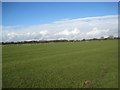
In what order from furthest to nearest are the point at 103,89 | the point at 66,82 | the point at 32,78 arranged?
1. the point at 32,78
2. the point at 66,82
3. the point at 103,89

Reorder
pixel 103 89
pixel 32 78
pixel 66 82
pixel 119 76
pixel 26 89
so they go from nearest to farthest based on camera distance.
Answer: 1. pixel 103 89
2. pixel 26 89
3. pixel 66 82
4. pixel 119 76
5. pixel 32 78

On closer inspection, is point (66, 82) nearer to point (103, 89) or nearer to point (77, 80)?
point (77, 80)

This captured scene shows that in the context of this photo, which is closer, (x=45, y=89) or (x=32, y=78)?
(x=45, y=89)

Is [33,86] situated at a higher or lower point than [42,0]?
lower

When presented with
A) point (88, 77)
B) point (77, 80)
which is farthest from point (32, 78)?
point (88, 77)

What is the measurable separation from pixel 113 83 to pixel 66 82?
325 cm

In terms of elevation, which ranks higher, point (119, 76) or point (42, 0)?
point (42, 0)

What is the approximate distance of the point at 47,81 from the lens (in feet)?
31.2

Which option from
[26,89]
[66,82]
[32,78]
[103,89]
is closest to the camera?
[103,89]

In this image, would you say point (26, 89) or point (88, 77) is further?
point (88, 77)

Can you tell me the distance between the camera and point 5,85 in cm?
920

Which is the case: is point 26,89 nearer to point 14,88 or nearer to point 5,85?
point 14,88

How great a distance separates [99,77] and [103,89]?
2109 millimetres

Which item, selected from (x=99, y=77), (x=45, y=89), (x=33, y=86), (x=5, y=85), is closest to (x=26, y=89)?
(x=33, y=86)
